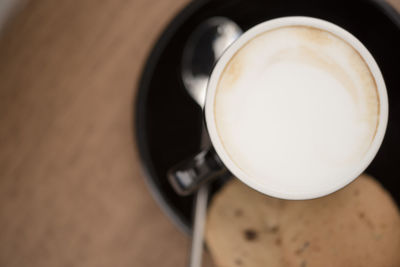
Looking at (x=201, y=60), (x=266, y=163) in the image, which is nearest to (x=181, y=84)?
(x=201, y=60)

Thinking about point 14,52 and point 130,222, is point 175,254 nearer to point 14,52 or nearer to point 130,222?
point 130,222

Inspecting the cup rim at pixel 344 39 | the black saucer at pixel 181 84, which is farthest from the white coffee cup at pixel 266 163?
the black saucer at pixel 181 84

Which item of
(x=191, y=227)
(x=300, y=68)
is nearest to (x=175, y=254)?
(x=191, y=227)

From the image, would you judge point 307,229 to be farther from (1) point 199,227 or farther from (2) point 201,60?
(2) point 201,60

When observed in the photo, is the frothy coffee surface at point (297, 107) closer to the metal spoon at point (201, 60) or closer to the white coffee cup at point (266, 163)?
the white coffee cup at point (266, 163)

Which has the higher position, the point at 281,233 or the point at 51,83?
the point at 51,83

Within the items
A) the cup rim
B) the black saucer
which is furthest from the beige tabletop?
the cup rim

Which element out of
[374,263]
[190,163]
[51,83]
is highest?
[51,83]
